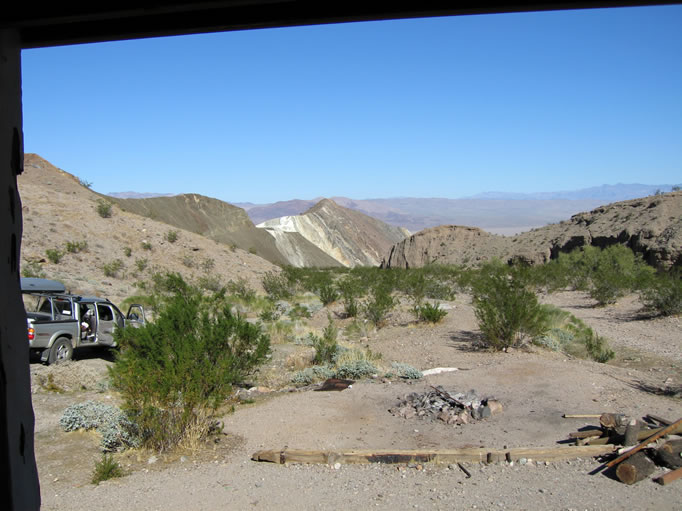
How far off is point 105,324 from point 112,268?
19034 mm

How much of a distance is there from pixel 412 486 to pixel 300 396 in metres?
4.68

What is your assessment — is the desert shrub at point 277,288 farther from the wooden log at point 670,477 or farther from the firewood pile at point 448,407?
the wooden log at point 670,477

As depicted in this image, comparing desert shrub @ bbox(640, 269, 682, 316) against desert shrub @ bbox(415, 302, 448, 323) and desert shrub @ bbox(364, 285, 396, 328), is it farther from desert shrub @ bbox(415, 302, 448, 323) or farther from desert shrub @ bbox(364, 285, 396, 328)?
desert shrub @ bbox(364, 285, 396, 328)

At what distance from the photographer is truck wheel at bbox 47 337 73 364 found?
13.1m

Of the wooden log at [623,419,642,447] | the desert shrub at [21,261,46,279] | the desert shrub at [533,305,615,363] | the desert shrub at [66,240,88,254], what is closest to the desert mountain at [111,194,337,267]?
the desert shrub at [66,240,88,254]

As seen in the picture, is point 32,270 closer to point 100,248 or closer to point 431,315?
point 100,248

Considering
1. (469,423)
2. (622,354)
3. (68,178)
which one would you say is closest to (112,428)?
(469,423)

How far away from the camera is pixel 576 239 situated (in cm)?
5378

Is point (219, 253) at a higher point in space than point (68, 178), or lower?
lower

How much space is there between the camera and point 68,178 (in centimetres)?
4906

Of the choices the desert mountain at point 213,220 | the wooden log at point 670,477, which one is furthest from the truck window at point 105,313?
the desert mountain at point 213,220

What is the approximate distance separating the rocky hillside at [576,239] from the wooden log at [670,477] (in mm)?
37560

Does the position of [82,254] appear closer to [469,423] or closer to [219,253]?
[219,253]

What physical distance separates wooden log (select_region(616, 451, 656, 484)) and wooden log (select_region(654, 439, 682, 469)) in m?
0.13
